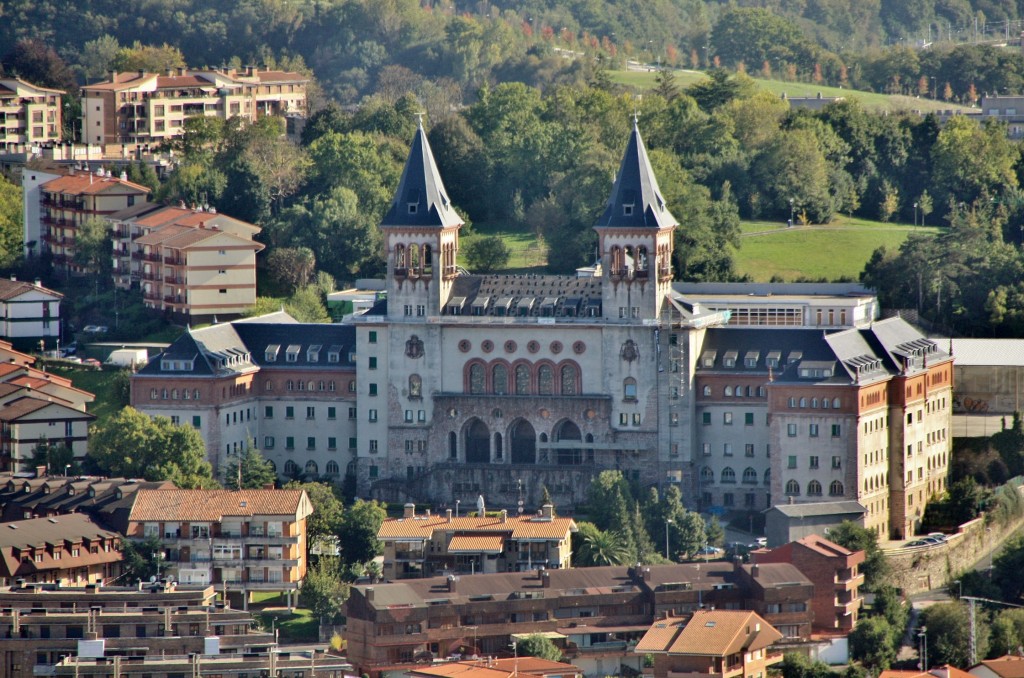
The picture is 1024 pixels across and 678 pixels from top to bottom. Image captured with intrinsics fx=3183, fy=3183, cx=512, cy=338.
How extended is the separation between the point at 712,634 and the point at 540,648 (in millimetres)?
7490

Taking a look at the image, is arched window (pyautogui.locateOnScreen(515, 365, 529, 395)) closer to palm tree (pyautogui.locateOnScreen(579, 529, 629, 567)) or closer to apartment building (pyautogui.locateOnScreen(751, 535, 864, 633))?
palm tree (pyautogui.locateOnScreen(579, 529, 629, 567))

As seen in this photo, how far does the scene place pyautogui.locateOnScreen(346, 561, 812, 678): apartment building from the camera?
13625 cm

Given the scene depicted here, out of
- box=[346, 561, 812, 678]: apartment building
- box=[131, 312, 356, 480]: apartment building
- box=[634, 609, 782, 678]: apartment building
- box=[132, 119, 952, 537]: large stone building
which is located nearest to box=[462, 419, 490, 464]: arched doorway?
box=[132, 119, 952, 537]: large stone building

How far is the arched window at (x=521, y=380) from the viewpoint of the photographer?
16350 cm

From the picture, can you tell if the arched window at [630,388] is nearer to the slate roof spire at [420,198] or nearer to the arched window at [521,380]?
the arched window at [521,380]

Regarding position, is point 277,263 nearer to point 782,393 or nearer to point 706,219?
point 706,219

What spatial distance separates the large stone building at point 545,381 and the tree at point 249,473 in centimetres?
219

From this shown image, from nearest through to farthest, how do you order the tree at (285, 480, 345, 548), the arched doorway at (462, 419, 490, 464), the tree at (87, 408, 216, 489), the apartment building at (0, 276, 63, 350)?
1. the tree at (285, 480, 345, 548)
2. the tree at (87, 408, 216, 489)
3. the arched doorway at (462, 419, 490, 464)
4. the apartment building at (0, 276, 63, 350)

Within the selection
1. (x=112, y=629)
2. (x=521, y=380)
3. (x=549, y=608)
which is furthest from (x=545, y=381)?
(x=112, y=629)

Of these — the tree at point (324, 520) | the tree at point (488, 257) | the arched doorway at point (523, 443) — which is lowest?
the tree at point (324, 520)

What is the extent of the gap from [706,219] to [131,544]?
5154 centimetres

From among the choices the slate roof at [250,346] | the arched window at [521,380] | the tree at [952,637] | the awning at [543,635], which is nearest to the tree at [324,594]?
the awning at [543,635]

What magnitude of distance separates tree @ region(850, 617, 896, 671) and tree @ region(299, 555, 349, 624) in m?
22.8

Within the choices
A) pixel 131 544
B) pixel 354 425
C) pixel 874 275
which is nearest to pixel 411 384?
pixel 354 425
